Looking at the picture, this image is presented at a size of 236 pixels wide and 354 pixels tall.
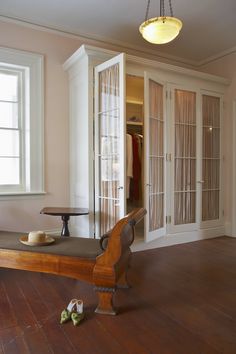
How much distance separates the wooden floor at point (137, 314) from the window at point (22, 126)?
49.4 inches

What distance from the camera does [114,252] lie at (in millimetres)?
2133

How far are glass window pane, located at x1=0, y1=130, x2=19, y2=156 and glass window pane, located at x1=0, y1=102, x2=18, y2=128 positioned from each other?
0.09 m

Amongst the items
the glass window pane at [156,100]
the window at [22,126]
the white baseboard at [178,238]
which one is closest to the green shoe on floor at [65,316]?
the white baseboard at [178,238]

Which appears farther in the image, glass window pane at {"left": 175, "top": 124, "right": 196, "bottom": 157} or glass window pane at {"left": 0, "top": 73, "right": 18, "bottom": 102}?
glass window pane at {"left": 175, "top": 124, "right": 196, "bottom": 157}

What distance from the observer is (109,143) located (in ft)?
11.3

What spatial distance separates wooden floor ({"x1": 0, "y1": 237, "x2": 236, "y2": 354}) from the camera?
1708 millimetres

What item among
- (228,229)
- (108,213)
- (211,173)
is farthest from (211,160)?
(108,213)

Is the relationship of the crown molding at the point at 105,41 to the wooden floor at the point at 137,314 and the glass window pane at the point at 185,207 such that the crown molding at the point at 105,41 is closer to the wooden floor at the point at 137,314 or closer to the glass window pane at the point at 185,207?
the glass window pane at the point at 185,207

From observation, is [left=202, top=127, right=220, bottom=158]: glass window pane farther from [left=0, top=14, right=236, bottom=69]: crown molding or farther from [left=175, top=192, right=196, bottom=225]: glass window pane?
[left=0, top=14, right=236, bottom=69]: crown molding

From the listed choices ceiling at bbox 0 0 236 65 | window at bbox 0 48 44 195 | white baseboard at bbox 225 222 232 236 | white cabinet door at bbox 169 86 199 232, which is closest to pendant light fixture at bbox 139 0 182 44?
ceiling at bbox 0 0 236 65

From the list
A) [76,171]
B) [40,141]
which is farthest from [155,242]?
[40,141]

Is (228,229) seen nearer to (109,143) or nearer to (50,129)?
(109,143)

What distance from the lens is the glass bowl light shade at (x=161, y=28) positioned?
2.60m

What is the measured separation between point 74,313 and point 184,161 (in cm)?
286
